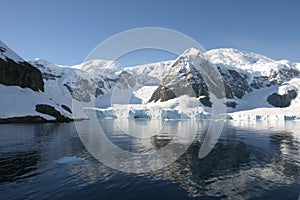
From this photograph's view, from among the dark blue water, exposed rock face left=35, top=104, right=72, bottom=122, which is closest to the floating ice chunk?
the dark blue water

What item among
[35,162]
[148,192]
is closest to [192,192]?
[148,192]

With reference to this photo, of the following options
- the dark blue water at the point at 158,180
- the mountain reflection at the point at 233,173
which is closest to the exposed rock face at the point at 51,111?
the dark blue water at the point at 158,180

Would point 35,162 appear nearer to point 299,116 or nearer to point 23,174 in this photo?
point 23,174

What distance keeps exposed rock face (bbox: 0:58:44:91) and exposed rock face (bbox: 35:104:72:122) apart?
2328cm

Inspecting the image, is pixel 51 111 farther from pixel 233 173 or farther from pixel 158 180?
pixel 233 173

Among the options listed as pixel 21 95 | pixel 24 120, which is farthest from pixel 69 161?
pixel 21 95

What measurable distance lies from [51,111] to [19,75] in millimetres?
31106

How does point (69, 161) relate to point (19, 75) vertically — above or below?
below

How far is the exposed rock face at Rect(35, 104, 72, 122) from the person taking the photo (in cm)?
10881

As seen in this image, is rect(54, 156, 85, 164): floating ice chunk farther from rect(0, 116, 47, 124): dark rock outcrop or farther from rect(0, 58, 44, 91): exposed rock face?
rect(0, 58, 44, 91): exposed rock face

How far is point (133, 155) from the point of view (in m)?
31.0

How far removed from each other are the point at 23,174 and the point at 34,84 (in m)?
127

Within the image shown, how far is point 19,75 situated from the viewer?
125 meters

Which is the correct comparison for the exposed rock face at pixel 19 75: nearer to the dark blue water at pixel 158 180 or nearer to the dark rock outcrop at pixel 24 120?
the dark rock outcrop at pixel 24 120
